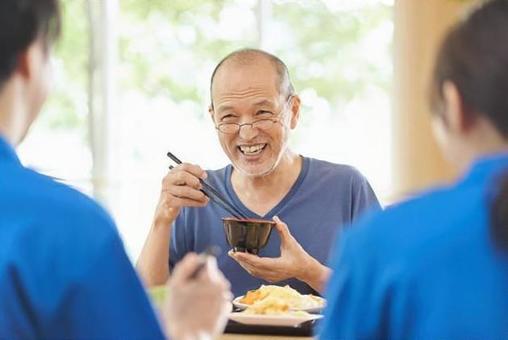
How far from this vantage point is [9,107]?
1.28 meters

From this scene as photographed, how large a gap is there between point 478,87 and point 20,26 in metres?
0.55

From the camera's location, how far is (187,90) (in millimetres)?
5621

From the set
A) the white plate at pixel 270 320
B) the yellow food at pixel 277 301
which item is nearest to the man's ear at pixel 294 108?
the yellow food at pixel 277 301

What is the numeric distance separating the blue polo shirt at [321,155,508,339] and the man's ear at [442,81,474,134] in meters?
0.05

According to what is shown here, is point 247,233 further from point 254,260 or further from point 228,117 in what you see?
point 228,117

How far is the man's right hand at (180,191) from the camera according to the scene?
2.64m

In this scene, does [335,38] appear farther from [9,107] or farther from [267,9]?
[9,107]

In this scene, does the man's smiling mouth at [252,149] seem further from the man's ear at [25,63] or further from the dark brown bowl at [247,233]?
the man's ear at [25,63]

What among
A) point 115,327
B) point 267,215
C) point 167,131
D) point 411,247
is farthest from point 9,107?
point 167,131

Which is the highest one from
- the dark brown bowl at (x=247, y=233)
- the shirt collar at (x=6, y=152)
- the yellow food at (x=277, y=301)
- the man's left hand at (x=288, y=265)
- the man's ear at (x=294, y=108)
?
the man's ear at (x=294, y=108)

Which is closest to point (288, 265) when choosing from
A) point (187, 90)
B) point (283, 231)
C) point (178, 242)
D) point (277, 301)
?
point (283, 231)

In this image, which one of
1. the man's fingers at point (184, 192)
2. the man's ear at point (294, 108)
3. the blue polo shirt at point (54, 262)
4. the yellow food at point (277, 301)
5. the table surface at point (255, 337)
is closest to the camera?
the blue polo shirt at point (54, 262)

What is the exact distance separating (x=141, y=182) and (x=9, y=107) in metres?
4.39

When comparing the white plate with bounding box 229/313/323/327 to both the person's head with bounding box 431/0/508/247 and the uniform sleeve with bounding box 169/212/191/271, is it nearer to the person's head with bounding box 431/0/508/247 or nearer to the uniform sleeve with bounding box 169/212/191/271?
the uniform sleeve with bounding box 169/212/191/271
